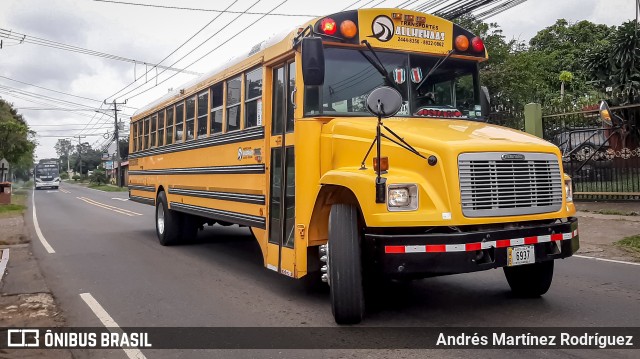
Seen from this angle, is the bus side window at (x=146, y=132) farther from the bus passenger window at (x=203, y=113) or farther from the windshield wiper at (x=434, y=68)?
the windshield wiper at (x=434, y=68)

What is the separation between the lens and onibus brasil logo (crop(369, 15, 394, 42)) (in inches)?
223

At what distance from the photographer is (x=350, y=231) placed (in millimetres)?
4723

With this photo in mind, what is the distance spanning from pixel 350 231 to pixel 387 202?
461mm

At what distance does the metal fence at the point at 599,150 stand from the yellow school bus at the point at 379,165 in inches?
330

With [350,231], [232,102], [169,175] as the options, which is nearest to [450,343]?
[350,231]

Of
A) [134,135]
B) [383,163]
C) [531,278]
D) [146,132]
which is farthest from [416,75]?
[134,135]

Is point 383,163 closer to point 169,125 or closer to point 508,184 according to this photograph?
point 508,184

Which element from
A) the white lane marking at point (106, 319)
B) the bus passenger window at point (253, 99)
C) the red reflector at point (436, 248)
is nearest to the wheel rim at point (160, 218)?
the white lane marking at point (106, 319)

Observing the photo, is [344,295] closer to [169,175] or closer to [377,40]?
[377,40]

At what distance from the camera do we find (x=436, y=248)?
4391 mm

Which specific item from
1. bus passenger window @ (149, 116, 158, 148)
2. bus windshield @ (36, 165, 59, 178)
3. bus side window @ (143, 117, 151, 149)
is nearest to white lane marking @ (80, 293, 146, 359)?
bus passenger window @ (149, 116, 158, 148)

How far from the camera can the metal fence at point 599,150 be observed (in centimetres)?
1277

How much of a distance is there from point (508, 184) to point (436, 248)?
0.86m

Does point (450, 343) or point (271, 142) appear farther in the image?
point (271, 142)
